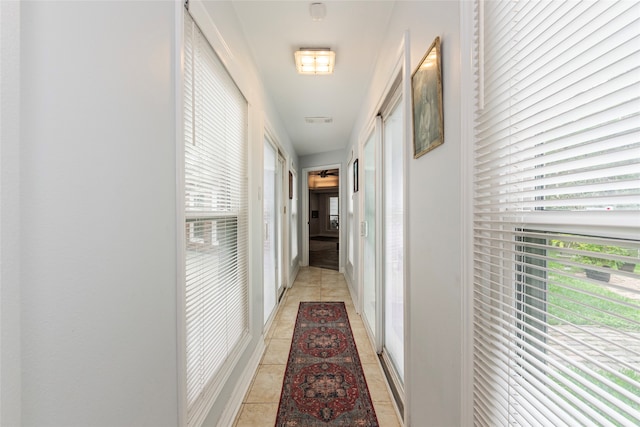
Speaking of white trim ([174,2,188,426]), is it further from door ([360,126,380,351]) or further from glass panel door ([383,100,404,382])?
door ([360,126,380,351])

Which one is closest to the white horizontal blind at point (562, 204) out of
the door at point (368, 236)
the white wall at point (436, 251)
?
the white wall at point (436, 251)

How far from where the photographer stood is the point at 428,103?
1087mm

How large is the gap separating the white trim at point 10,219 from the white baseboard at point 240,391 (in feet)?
4.26

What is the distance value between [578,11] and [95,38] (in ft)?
3.44

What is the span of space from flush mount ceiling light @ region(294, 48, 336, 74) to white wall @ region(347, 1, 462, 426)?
2.56ft

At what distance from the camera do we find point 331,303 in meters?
3.62

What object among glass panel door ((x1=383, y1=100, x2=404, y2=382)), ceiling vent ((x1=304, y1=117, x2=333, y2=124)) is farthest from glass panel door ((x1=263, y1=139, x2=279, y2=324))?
glass panel door ((x1=383, y1=100, x2=404, y2=382))

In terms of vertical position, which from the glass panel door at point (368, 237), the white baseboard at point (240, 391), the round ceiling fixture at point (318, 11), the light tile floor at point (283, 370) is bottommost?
the light tile floor at point (283, 370)

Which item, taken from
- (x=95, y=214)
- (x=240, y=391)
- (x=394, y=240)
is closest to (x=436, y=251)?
(x=394, y=240)

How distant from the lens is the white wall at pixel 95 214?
0.52 meters

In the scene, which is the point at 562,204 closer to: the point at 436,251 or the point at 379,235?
the point at 436,251

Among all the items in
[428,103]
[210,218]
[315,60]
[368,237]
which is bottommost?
[368,237]

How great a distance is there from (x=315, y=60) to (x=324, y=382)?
2.60m

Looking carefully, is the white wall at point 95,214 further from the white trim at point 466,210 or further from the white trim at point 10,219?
the white trim at point 466,210
